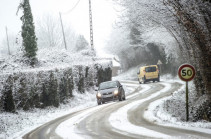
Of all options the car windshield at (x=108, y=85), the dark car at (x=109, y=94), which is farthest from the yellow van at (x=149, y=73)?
the dark car at (x=109, y=94)

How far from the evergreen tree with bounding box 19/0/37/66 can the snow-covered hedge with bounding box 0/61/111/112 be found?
9.49 meters

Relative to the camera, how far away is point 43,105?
19922 mm

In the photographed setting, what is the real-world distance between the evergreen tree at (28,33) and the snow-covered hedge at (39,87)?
9487 mm

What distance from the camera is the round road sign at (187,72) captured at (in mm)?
10988

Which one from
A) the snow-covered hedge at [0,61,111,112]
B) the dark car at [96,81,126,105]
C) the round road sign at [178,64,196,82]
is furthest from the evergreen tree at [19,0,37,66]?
the round road sign at [178,64,196,82]

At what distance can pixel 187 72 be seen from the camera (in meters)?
11.0

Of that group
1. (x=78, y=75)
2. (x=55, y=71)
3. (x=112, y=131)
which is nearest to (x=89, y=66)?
(x=78, y=75)

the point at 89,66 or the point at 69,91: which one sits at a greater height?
the point at 89,66

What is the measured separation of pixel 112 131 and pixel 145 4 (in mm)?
6253

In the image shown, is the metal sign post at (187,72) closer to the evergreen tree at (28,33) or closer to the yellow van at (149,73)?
the evergreen tree at (28,33)

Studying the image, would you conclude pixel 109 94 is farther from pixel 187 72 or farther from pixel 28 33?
pixel 28 33

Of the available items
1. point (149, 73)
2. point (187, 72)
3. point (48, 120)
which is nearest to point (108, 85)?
point (48, 120)

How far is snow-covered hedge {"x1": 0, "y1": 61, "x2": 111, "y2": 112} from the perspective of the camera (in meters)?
16.3

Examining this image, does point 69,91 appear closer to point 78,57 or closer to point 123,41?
point 78,57
